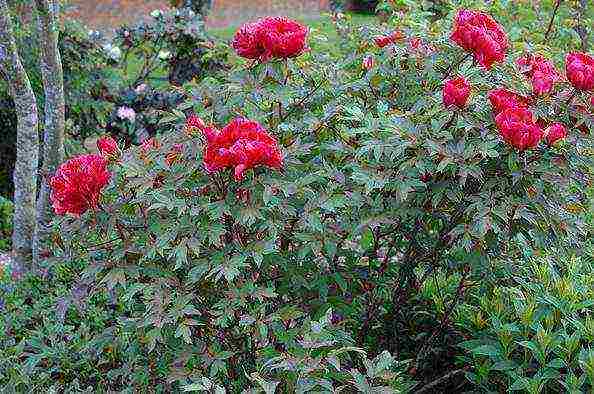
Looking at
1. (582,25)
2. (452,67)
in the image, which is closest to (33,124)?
(452,67)

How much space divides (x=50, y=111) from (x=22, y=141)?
245mm

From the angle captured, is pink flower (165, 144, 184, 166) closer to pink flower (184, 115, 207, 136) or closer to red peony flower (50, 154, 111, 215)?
pink flower (184, 115, 207, 136)

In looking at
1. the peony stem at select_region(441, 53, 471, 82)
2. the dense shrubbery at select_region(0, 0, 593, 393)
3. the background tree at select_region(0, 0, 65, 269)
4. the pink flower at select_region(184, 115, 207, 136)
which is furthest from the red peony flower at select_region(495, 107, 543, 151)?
the background tree at select_region(0, 0, 65, 269)

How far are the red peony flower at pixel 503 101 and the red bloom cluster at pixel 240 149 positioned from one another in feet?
2.21

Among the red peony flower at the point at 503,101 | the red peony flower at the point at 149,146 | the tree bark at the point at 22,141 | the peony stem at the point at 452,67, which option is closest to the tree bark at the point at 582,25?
the peony stem at the point at 452,67

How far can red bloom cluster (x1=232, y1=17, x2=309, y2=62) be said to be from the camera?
251 centimetres

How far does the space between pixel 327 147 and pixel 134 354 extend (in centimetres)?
99

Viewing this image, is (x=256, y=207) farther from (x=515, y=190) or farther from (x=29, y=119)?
(x=29, y=119)

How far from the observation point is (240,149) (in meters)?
2.14

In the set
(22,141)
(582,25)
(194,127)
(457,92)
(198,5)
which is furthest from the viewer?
(198,5)

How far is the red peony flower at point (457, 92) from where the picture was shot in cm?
227

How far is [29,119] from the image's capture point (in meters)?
3.72

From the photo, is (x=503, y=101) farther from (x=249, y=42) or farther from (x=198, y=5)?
(x=198, y=5)

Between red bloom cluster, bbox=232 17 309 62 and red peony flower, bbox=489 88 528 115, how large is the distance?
650 mm
